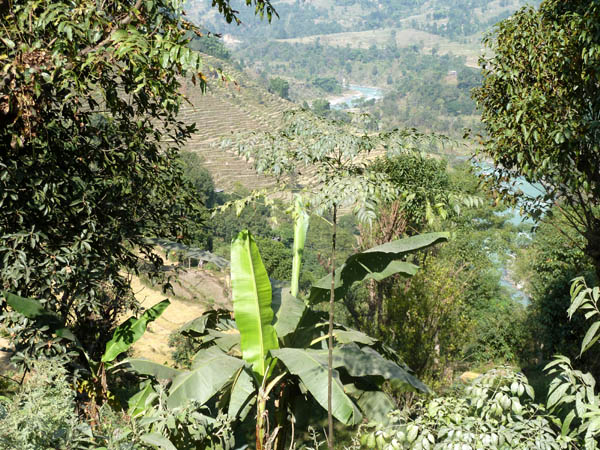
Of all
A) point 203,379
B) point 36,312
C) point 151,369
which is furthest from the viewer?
point 151,369

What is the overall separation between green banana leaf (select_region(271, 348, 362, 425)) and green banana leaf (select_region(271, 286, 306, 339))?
42cm

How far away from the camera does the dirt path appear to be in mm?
11406

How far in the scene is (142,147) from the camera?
4.82m

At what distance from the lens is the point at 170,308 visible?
72.8 ft

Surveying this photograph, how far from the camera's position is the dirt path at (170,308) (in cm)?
1141

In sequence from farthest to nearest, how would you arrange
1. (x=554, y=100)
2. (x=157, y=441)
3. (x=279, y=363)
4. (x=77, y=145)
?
(x=554, y=100) → (x=279, y=363) → (x=77, y=145) → (x=157, y=441)

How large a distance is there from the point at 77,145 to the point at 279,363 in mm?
2748

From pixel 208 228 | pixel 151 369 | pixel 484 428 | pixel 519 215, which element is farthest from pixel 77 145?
pixel 519 215

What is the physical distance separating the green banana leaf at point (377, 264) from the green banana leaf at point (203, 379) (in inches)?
41.9

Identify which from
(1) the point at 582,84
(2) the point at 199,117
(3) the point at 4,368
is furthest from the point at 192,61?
(2) the point at 199,117

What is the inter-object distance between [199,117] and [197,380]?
235 ft

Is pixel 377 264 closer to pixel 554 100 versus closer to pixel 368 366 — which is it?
pixel 368 366

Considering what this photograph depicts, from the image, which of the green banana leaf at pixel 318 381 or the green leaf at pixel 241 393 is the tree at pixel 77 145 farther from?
the green banana leaf at pixel 318 381

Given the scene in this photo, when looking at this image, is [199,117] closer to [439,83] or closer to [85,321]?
[85,321]
